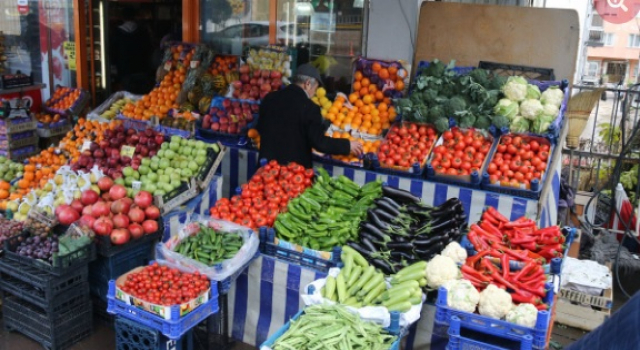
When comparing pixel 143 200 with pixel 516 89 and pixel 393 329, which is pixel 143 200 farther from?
pixel 516 89

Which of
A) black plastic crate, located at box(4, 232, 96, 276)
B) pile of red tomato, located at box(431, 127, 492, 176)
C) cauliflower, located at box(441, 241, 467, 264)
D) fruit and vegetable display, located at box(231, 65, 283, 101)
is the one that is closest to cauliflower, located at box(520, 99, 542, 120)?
pile of red tomato, located at box(431, 127, 492, 176)

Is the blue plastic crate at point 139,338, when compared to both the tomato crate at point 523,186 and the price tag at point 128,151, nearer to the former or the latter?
the price tag at point 128,151

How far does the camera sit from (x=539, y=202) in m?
5.53

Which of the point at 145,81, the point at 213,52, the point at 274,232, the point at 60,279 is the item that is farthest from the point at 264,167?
the point at 145,81

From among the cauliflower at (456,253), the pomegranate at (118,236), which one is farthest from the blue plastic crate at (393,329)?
the pomegranate at (118,236)

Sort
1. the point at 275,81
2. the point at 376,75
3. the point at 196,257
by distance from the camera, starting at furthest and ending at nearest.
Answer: the point at 275,81, the point at 376,75, the point at 196,257

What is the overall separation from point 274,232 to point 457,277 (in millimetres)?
1429

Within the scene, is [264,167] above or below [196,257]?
above

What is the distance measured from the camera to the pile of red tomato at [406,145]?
Answer: 6117 mm

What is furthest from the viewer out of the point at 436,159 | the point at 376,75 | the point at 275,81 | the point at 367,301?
the point at 275,81

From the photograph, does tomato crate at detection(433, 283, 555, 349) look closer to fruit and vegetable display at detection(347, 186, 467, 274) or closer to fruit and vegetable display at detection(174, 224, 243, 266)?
fruit and vegetable display at detection(347, 186, 467, 274)

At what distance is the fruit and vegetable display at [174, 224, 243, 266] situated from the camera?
454cm

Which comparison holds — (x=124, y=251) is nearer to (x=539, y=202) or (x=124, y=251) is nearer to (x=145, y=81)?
(x=539, y=202)

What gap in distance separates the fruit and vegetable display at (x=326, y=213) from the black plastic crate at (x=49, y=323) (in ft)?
5.54
